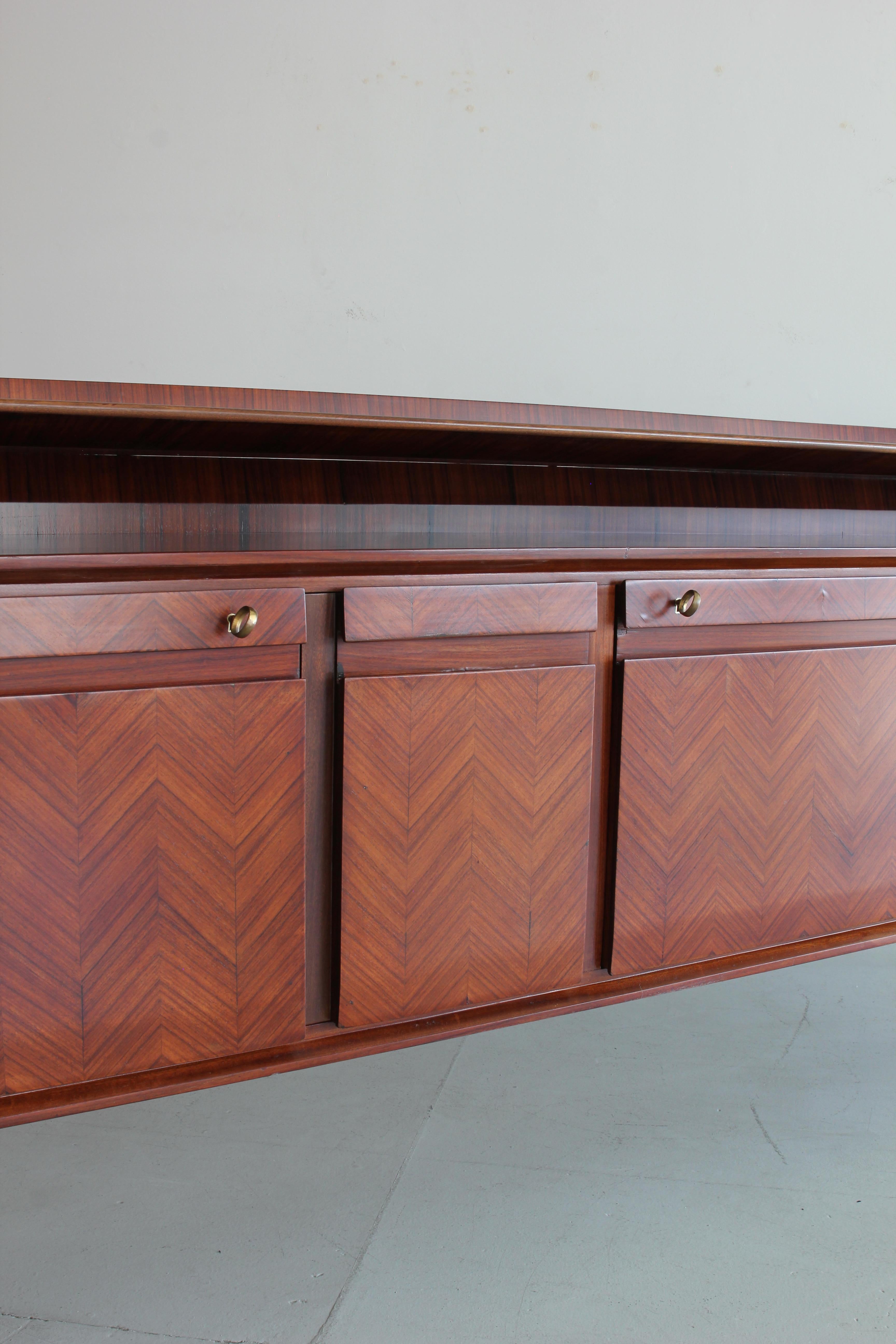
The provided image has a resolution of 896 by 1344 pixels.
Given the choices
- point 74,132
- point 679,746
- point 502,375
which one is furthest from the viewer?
point 502,375

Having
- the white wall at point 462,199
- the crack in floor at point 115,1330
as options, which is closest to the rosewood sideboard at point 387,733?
the crack in floor at point 115,1330

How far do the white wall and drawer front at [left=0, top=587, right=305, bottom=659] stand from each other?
1016 millimetres

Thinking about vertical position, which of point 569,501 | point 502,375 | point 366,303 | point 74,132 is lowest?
point 569,501

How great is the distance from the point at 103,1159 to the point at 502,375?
4.89 ft

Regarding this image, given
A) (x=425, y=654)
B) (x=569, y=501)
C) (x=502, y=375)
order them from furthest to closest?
(x=502, y=375), (x=569, y=501), (x=425, y=654)

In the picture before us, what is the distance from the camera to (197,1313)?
1019 mm

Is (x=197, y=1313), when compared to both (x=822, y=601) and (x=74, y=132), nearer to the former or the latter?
(x=822, y=601)

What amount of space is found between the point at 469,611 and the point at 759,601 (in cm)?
36

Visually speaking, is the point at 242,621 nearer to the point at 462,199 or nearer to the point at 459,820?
the point at 459,820

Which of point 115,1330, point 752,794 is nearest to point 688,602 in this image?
point 752,794

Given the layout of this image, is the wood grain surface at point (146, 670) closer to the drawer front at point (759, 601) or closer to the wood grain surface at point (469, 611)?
the wood grain surface at point (469, 611)

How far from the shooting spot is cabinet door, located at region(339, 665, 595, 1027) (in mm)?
947

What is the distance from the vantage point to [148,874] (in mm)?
868

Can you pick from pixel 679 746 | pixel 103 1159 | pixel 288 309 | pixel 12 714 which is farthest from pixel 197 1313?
pixel 288 309
